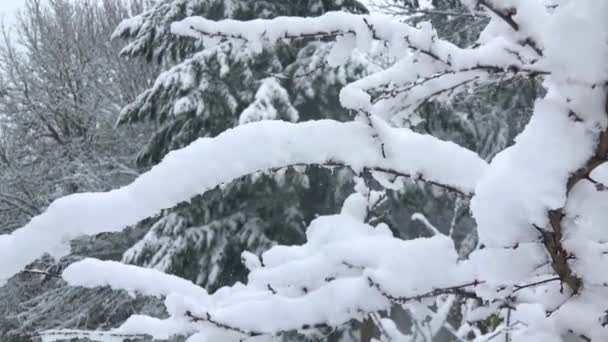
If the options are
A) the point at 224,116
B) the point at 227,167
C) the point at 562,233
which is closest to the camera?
the point at 562,233

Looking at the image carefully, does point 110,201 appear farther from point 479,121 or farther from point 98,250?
point 98,250

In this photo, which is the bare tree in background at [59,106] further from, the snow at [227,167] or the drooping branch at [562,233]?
the drooping branch at [562,233]

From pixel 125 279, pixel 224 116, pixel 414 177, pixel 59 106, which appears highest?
pixel 414 177

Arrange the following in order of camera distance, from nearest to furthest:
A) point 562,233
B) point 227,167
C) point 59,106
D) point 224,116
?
point 562,233 → point 227,167 → point 224,116 → point 59,106

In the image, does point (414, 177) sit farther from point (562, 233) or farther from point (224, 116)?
point (224, 116)

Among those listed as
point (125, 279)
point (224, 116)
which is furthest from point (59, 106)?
point (125, 279)

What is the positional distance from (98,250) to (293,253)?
746cm

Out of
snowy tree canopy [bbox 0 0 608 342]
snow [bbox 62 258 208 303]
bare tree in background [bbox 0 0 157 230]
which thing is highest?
snowy tree canopy [bbox 0 0 608 342]

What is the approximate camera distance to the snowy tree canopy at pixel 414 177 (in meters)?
0.59

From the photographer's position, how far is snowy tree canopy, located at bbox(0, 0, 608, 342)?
23.4 inches

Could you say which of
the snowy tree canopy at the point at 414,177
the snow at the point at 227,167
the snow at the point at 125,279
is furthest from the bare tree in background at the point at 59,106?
the snow at the point at 227,167

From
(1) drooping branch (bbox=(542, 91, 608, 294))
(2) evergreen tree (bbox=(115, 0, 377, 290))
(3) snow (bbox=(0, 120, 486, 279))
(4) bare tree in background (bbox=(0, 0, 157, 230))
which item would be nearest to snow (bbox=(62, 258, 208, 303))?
(3) snow (bbox=(0, 120, 486, 279))

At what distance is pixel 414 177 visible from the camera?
2.95 ft

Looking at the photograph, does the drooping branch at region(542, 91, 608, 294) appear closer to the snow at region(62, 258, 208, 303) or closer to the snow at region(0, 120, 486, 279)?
the snow at region(0, 120, 486, 279)
